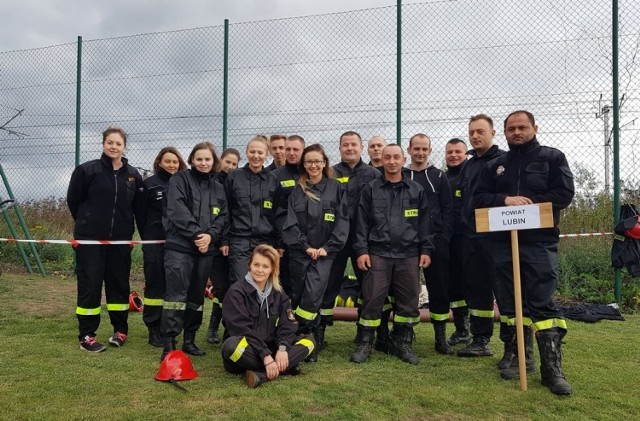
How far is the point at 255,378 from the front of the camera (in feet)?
12.4

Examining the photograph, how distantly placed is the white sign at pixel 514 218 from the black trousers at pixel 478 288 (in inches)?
29.0

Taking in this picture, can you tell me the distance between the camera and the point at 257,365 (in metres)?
4.00

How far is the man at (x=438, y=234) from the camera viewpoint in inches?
194

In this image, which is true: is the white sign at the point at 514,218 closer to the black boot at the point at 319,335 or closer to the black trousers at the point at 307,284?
the black trousers at the point at 307,284

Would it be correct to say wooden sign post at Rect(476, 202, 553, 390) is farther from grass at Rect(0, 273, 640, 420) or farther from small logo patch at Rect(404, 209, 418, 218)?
small logo patch at Rect(404, 209, 418, 218)

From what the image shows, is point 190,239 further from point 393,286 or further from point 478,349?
point 478,349

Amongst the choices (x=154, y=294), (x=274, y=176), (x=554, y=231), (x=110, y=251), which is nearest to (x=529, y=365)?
(x=554, y=231)

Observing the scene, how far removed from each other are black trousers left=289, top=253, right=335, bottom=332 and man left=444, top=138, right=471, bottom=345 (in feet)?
4.52

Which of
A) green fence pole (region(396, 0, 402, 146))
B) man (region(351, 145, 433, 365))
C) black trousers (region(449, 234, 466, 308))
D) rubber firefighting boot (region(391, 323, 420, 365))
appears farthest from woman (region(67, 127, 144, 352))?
green fence pole (region(396, 0, 402, 146))

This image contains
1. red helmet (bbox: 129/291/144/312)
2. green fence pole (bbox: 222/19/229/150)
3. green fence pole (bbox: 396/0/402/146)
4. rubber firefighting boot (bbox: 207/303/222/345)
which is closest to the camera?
rubber firefighting boot (bbox: 207/303/222/345)

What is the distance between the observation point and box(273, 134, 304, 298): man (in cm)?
489

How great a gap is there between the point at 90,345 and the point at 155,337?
60cm

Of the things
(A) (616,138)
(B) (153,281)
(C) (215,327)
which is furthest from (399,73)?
(B) (153,281)

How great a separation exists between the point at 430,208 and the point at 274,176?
5.04 feet
